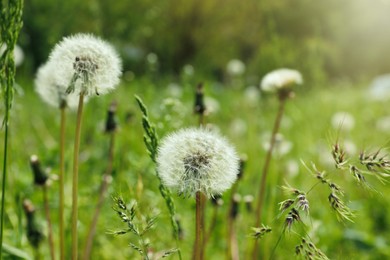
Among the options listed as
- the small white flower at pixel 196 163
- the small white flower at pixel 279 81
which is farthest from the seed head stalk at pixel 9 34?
the small white flower at pixel 279 81

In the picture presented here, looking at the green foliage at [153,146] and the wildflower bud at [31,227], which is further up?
the wildflower bud at [31,227]

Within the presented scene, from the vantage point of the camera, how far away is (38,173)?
188 cm

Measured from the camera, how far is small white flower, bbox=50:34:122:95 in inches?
53.0

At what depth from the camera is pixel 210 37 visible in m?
20.7

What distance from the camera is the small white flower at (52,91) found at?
182cm

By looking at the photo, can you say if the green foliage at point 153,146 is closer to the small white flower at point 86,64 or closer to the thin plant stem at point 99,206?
the small white flower at point 86,64

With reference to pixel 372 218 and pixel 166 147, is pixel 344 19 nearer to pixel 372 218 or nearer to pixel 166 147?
pixel 372 218

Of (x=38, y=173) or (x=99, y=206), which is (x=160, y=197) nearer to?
(x=99, y=206)

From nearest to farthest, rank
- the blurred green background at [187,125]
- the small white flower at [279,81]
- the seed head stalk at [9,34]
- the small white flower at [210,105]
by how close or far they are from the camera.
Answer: the seed head stalk at [9,34]
the small white flower at [210,105]
the small white flower at [279,81]
the blurred green background at [187,125]

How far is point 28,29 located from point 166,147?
13.1 m

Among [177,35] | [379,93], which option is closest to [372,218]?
[379,93]

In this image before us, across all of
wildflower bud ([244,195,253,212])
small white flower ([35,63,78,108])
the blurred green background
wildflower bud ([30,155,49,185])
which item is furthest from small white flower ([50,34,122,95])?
wildflower bud ([244,195,253,212])

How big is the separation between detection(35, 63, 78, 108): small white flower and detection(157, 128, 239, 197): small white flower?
0.68 metres

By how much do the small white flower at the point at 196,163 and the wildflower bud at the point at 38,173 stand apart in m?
0.79
